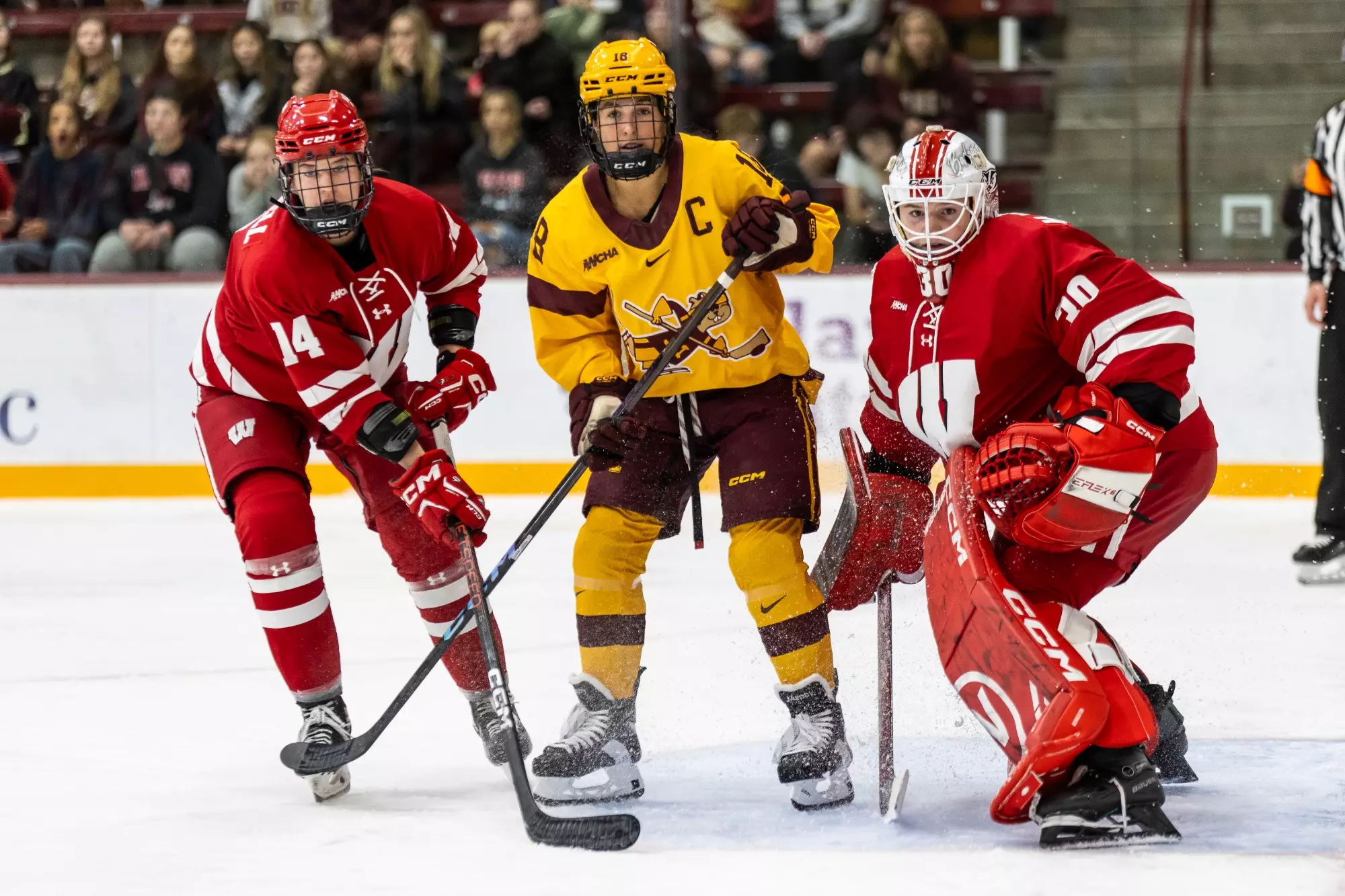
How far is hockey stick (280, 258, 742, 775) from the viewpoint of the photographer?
267 cm

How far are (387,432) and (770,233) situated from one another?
640 mm

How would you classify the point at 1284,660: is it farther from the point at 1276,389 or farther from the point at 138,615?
the point at 138,615

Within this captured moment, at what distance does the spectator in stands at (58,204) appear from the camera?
6.11 metres

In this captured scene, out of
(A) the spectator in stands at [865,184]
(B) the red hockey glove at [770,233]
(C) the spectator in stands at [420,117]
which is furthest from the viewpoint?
(C) the spectator in stands at [420,117]

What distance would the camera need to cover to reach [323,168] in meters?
2.66

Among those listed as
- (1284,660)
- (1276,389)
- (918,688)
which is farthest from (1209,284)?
(918,688)

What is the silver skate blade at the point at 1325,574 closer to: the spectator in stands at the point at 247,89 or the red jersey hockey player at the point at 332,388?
the red jersey hockey player at the point at 332,388

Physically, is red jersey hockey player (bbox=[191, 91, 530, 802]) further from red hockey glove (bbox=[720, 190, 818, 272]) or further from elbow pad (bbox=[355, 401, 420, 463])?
red hockey glove (bbox=[720, 190, 818, 272])

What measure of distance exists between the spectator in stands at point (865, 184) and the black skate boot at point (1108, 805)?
355 cm

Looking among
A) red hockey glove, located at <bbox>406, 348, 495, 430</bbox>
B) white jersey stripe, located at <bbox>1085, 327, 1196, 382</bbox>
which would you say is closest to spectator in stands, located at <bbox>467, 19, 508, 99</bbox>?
red hockey glove, located at <bbox>406, 348, 495, 430</bbox>

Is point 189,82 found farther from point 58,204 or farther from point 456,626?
point 456,626

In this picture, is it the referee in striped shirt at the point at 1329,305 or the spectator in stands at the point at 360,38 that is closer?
the referee in striped shirt at the point at 1329,305


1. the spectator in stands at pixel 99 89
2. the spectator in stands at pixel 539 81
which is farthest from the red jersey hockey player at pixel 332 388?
the spectator in stands at pixel 99 89

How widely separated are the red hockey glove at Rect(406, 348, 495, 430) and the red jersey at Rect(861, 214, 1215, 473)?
0.66 m
